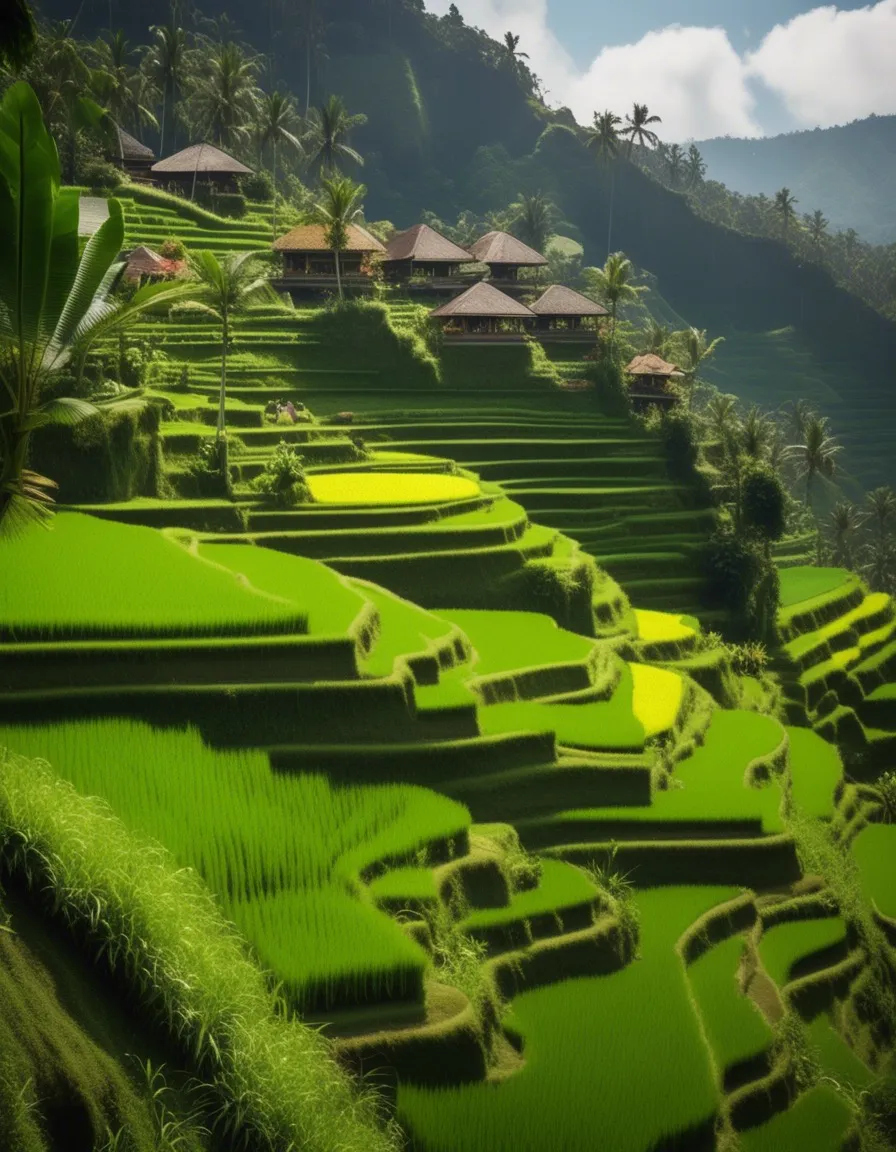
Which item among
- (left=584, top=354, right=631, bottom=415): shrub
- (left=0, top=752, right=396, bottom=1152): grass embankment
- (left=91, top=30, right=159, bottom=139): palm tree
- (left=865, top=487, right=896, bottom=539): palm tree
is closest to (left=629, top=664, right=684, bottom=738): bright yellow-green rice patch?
(left=0, top=752, right=396, bottom=1152): grass embankment

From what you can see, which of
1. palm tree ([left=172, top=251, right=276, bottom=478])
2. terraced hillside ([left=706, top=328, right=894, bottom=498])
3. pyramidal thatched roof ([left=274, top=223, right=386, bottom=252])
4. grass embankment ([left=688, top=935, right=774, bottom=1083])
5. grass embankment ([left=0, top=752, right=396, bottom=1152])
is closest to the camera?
grass embankment ([left=0, top=752, right=396, bottom=1152])

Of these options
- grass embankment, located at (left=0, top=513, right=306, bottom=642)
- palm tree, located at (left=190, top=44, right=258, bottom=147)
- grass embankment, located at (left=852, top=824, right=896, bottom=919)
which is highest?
palm tree, located at (left=190, top=44, right=258, bottom=147)

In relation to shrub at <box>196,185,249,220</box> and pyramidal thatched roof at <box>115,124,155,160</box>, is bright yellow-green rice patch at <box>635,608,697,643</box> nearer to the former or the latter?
shrub at <box>196,185,249,220</box>

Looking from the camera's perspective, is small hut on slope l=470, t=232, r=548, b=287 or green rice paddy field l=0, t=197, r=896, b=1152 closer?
green rice paddy field l=0, t=197, r=896, b=1152

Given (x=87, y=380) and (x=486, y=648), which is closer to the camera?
(x=486, y=648)

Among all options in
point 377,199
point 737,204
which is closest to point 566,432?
point 377,199

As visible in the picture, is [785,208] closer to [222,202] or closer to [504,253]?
[504,253]

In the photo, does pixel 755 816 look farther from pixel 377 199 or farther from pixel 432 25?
pixel 432 25

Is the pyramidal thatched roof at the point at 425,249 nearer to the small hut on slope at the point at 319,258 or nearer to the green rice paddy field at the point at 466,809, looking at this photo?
the small hut on slope at the point at 319,258
